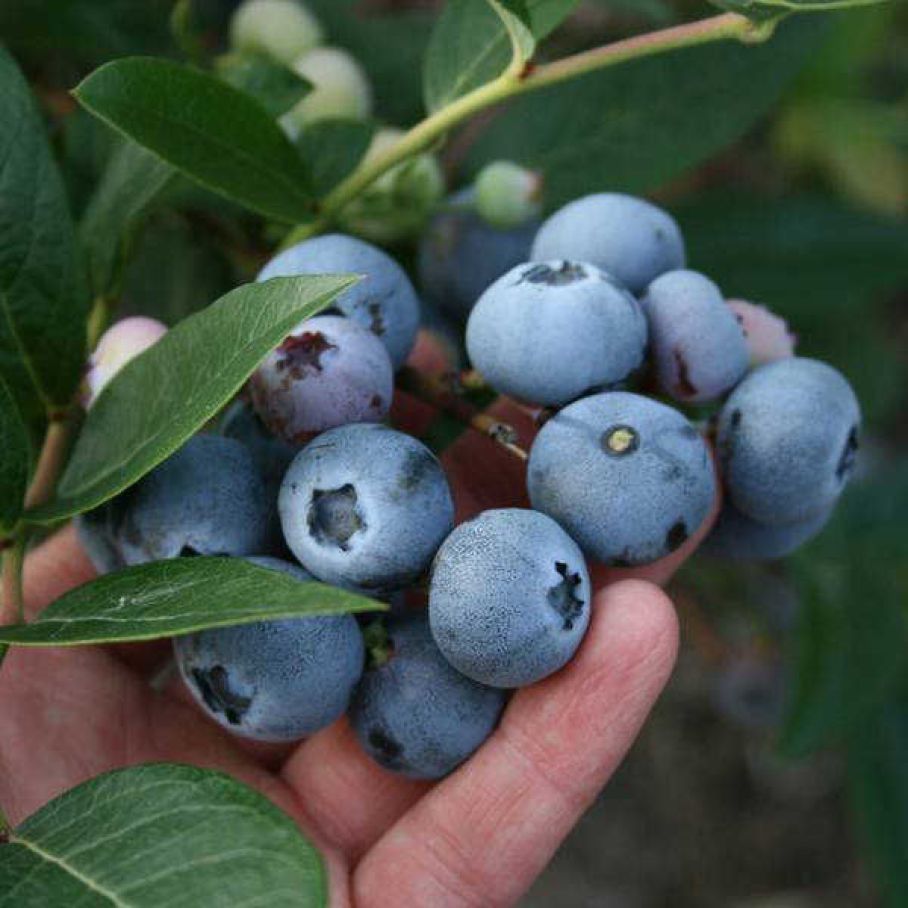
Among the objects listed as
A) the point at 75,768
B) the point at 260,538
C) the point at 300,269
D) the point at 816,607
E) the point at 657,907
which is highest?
the point at 300,269

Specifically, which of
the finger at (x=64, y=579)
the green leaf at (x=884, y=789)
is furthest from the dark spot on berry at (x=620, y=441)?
the green leaf at (x=884, y=789)

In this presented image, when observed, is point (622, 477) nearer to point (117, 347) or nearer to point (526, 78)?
point (526, 78)

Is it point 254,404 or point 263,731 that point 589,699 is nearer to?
point 263,731

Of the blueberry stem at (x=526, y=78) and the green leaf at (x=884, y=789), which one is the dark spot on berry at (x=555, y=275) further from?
the green leaf at (x=884, y=789)

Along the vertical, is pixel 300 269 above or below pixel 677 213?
above

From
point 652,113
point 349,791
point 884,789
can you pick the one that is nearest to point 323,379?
point 349,791

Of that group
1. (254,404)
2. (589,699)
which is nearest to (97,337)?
(254,404)

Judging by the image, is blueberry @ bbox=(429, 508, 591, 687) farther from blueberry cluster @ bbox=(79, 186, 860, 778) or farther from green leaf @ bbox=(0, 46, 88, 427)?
green leaf @ bbox=(0, 46, 88, 427)
